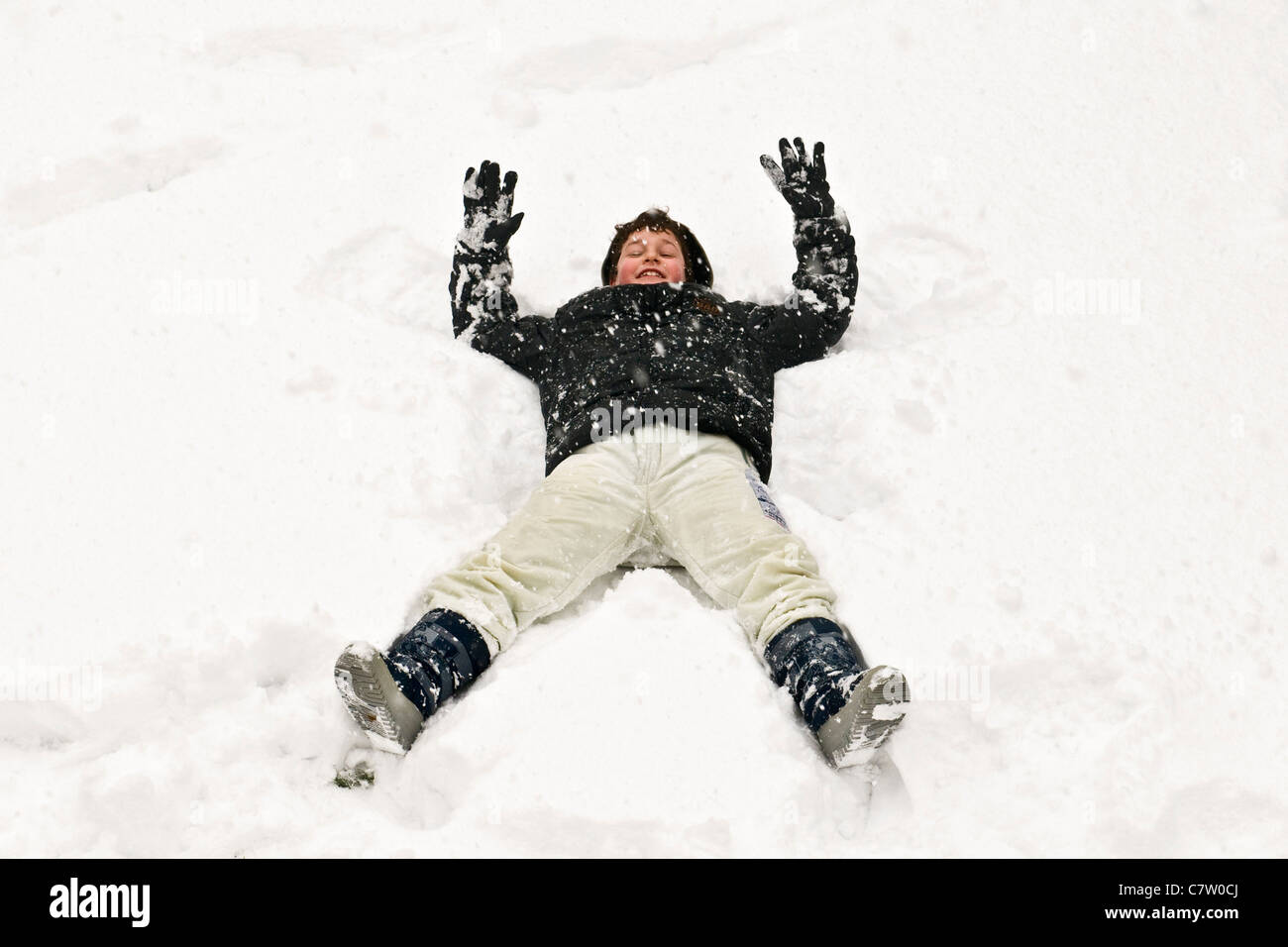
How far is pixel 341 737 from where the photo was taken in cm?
192

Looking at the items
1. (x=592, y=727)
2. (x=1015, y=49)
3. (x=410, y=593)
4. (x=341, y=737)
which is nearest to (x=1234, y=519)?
(x=592, y=727)

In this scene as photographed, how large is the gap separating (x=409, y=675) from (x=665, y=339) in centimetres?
127

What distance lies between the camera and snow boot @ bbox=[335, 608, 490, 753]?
179 centimetres

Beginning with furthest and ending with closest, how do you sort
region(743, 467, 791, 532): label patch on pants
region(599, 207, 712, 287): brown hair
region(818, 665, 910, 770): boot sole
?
region(599, 207, 712, 287): brown hair, region(743, 467, 791, 532): label patch on pants, region(818, 665, 910, 770): boot sole

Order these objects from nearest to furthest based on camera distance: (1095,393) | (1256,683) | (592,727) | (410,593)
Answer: (592,727) → (1256,683) → (410,593) → (1095,393)

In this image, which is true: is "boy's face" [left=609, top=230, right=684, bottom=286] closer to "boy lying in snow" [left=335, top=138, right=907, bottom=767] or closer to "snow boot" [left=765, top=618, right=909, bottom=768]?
"boy lying in snow" [left=335, top=138, right=907, bottom=767]

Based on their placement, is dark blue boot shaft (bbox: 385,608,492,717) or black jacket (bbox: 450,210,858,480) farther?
black jacket (bbox: 450,210,858,480)

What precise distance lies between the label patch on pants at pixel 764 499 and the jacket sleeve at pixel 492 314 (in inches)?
30.6

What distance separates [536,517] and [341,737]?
2.07ft

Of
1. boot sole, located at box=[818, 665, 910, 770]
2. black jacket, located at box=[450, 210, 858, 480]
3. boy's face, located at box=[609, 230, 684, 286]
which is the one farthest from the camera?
boy's face, located at box=[609, 230, 684, 286]

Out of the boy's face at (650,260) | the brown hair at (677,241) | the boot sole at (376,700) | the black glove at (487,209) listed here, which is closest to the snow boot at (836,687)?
the boot sole at (376,700)

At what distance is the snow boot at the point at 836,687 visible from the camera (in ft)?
5.60

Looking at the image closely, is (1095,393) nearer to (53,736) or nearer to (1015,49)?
(1015,49)

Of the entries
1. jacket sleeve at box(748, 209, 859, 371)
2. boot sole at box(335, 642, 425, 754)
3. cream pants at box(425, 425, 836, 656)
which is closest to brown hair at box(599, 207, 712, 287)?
jacket sleeve at box(748, 209, 859, 371)
